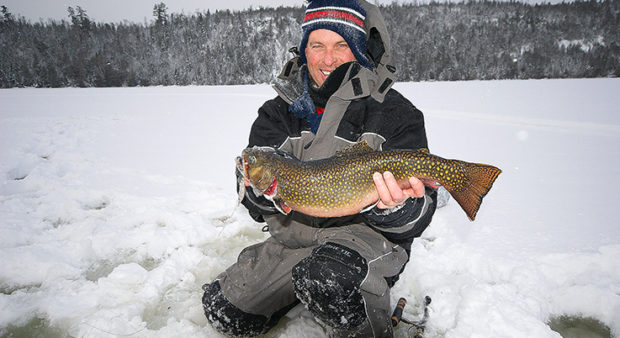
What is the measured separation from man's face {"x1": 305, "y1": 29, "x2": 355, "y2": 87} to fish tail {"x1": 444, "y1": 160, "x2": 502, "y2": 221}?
1412 millimetres

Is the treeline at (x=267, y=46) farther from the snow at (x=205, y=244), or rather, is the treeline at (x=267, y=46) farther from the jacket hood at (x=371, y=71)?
the jacket hood at (x=371, y=71)

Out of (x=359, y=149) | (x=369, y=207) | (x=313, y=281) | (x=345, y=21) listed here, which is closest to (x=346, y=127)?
(x=359, y=149)

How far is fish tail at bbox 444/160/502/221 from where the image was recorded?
6.57ft

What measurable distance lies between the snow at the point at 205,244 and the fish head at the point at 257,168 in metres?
1.22

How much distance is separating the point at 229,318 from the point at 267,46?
77.7 meters

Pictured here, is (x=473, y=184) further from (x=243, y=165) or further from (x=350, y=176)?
(x=243, y=165)

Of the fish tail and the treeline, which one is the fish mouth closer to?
the fish tail

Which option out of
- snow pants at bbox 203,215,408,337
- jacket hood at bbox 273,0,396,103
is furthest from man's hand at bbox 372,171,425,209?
jacket hood at bbox 273,0,396,103

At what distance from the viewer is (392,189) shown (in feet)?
6.82

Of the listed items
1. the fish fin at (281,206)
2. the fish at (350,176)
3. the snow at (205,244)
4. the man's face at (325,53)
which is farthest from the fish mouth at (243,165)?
the snow at (205,244)

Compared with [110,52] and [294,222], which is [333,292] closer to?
[294,222]

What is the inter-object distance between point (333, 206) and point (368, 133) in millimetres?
748

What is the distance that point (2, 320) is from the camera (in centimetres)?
244

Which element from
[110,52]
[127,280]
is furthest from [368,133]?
[110,52]
